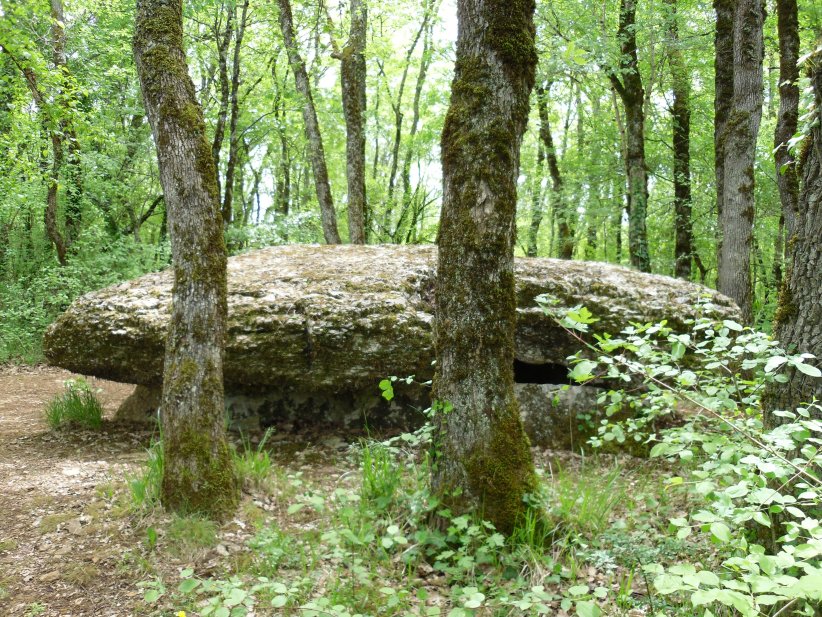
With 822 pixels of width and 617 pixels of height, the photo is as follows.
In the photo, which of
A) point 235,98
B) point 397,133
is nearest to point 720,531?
point 235,98

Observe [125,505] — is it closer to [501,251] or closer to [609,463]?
[501,251]

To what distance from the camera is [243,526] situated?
3.77 meters

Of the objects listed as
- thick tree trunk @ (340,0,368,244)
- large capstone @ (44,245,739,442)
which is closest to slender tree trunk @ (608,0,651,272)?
large capstone @ (44,245,739,442)

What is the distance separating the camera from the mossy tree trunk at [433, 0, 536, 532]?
10.7 feet

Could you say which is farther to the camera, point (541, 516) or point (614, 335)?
point (614, 335)

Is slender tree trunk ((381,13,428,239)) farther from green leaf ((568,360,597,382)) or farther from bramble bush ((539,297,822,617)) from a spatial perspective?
green leaf ((568,360,597,382))

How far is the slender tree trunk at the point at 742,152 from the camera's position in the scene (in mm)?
6672

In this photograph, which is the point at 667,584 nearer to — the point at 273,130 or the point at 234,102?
the point at 234,102

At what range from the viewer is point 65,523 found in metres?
3.84

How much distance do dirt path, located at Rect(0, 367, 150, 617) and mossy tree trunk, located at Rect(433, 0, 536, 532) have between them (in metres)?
2.08

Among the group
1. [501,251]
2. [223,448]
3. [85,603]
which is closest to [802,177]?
[501,251]

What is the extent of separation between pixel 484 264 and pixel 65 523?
3339 mm

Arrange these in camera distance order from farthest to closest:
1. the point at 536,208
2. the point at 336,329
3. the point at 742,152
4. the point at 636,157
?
the point at 536,208 → the point at 636,157 → the point at 742,152 → the point at 336,329

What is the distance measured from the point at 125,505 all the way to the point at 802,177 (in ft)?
14.8
